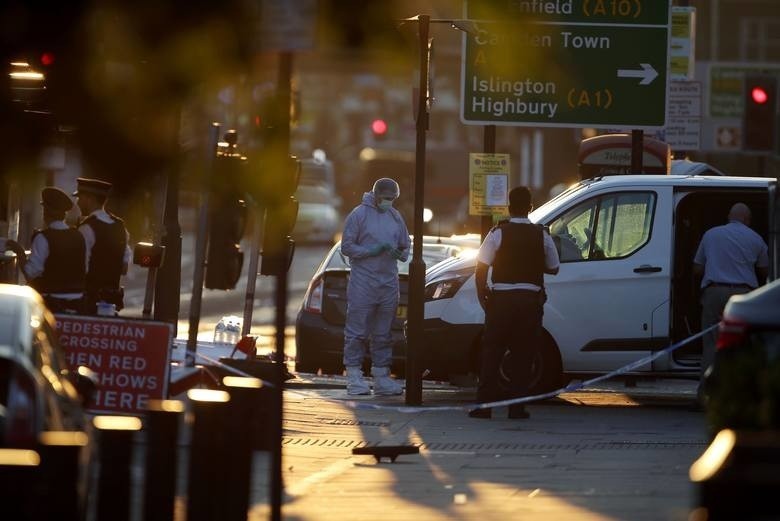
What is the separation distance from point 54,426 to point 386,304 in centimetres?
877

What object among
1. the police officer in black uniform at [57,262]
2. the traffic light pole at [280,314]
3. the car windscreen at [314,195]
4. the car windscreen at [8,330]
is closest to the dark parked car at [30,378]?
the car windscreen at [8,330]

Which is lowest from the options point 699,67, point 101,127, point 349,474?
point 349,474

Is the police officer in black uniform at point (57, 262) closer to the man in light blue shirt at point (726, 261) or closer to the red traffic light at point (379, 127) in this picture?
the man in light blue shirt at point (726, 261)

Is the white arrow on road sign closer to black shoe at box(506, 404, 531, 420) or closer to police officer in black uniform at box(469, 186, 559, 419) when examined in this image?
police officer in black uniform at box(469, 186, 559, 419)

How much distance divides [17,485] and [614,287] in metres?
10.2

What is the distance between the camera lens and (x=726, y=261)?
15.6 metres

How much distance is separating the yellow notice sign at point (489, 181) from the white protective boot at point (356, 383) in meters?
1.80

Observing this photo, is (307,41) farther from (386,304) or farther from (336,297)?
(336,297)

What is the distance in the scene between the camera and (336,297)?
18.2 m

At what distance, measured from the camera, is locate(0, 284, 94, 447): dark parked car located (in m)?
7.81

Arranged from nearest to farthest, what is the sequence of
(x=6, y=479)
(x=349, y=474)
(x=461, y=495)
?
1. (x=6, y=479)
2. (x=461, y=495)
3. (x=349, y=474)

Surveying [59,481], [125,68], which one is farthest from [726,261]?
[125,68]

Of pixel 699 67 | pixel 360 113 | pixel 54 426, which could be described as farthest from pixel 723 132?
pixel 360 113

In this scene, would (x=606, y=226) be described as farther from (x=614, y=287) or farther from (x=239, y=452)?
(x=239, y=452)
